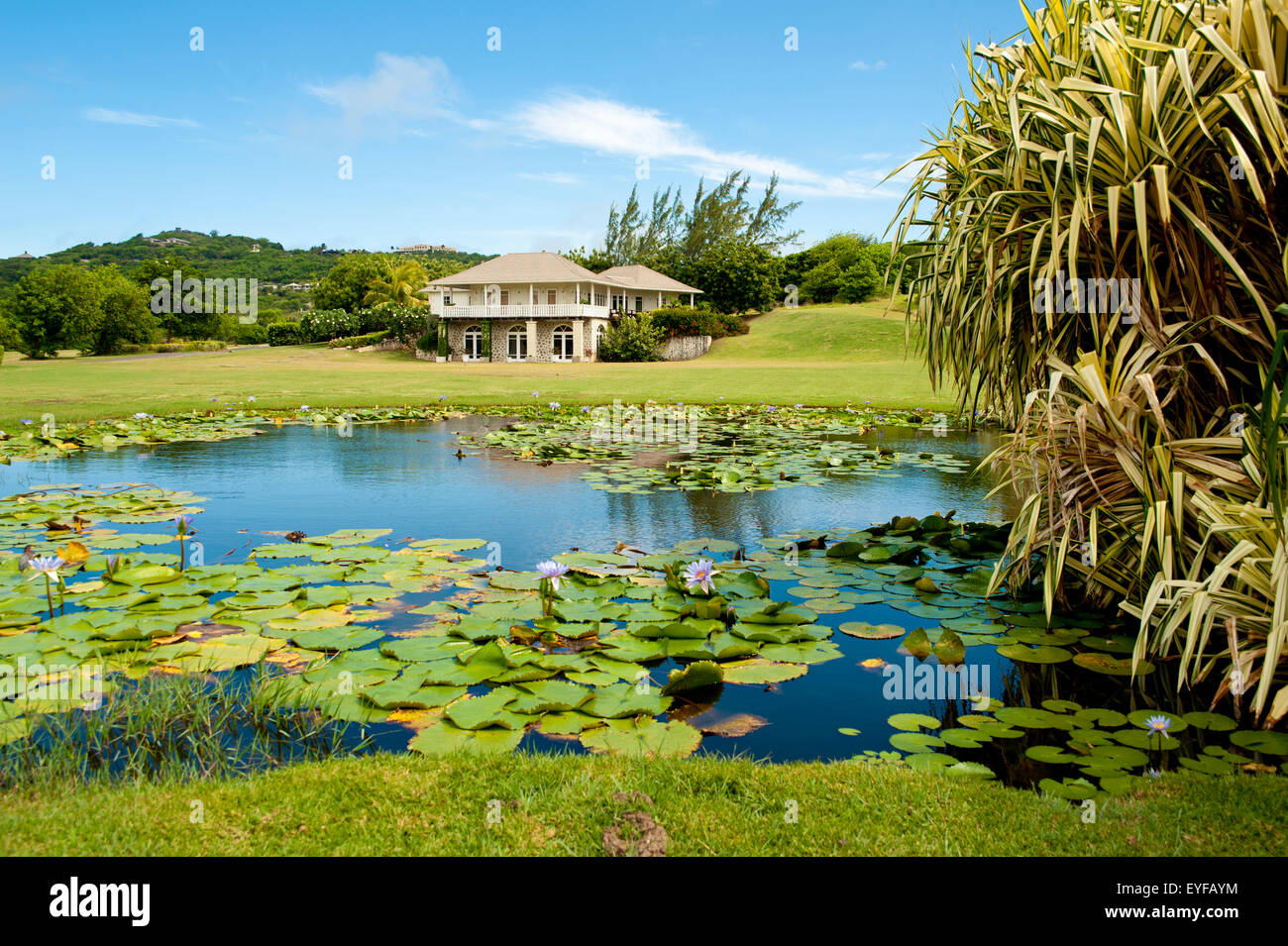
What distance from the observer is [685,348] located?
160 ft

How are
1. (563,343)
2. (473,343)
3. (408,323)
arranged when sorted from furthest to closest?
(408,323), (473,343), (563,343)

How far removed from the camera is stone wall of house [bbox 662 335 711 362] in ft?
158

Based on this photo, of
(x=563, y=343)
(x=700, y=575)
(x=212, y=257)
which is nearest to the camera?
(x=700, y=575)

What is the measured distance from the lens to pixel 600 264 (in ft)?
210

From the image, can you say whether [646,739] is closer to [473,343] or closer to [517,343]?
[517,343]

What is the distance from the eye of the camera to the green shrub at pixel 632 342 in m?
45.7

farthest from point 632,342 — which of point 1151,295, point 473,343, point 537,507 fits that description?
point 1151,295

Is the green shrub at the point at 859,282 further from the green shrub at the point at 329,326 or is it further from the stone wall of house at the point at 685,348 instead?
the green shrub at the point at 329,326

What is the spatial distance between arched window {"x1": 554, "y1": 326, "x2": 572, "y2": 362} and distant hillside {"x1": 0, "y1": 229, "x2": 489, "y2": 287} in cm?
4580

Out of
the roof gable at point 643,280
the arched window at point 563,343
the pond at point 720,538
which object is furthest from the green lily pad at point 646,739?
the roof gable at point 643,280

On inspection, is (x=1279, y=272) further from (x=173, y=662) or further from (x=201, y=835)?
(x=173, y=662)

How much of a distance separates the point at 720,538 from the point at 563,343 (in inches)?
1691

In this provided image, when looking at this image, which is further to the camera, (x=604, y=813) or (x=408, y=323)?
(x=408, y=323)

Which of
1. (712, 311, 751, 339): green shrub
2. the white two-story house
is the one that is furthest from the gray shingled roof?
(712, 311, 751, 339): green shrub
